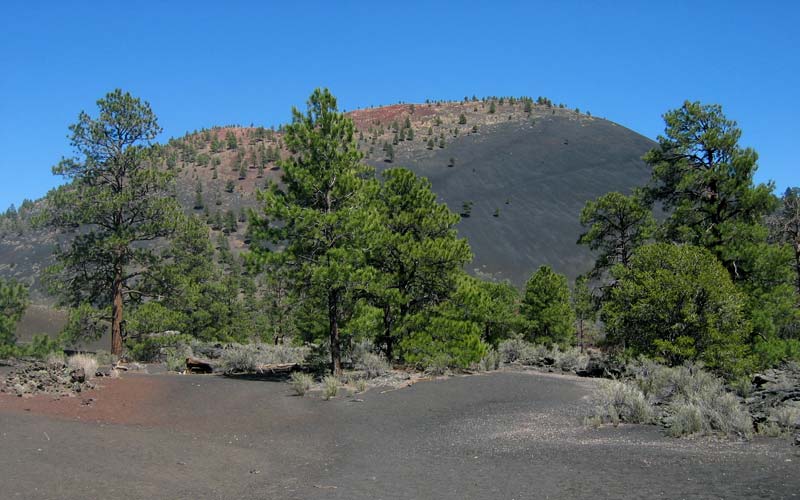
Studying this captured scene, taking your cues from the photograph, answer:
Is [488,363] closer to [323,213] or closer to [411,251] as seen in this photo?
[411,251]

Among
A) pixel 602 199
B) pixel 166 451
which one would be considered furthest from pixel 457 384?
pixel 602 199

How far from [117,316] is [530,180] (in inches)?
3220

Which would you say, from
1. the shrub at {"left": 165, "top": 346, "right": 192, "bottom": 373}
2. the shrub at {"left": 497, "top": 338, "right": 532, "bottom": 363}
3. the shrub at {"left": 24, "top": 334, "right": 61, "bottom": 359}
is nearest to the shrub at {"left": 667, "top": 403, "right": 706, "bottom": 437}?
the shrub at {"left": 165, "top": 346, "right": 192, "bottom": 373}

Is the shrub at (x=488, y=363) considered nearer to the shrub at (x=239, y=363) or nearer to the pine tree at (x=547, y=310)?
the shrub at (x=239, y=363)

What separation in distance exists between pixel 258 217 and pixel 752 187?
53.5 ft

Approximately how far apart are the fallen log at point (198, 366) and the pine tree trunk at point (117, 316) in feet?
10.6

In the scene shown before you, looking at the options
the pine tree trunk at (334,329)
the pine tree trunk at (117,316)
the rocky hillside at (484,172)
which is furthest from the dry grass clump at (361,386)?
the rocky hillside at (484,172)

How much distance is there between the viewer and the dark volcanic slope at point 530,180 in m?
74.1

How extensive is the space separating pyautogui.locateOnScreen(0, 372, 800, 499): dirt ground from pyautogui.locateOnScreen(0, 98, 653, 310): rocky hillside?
179 feet

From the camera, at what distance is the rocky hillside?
75.9 metres

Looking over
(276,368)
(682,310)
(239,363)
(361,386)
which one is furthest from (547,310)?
(361,386)

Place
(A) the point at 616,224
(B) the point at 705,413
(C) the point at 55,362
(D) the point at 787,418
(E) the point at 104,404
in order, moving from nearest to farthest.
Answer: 1. (D) the point at 787,418
2. (B) the point at 705,413
3. (E) the point at 104,404
4. (C) the point at 55,362
5. (A) the point at 616,224

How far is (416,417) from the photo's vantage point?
12461 millimetres

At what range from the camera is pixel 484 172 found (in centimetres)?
9844
